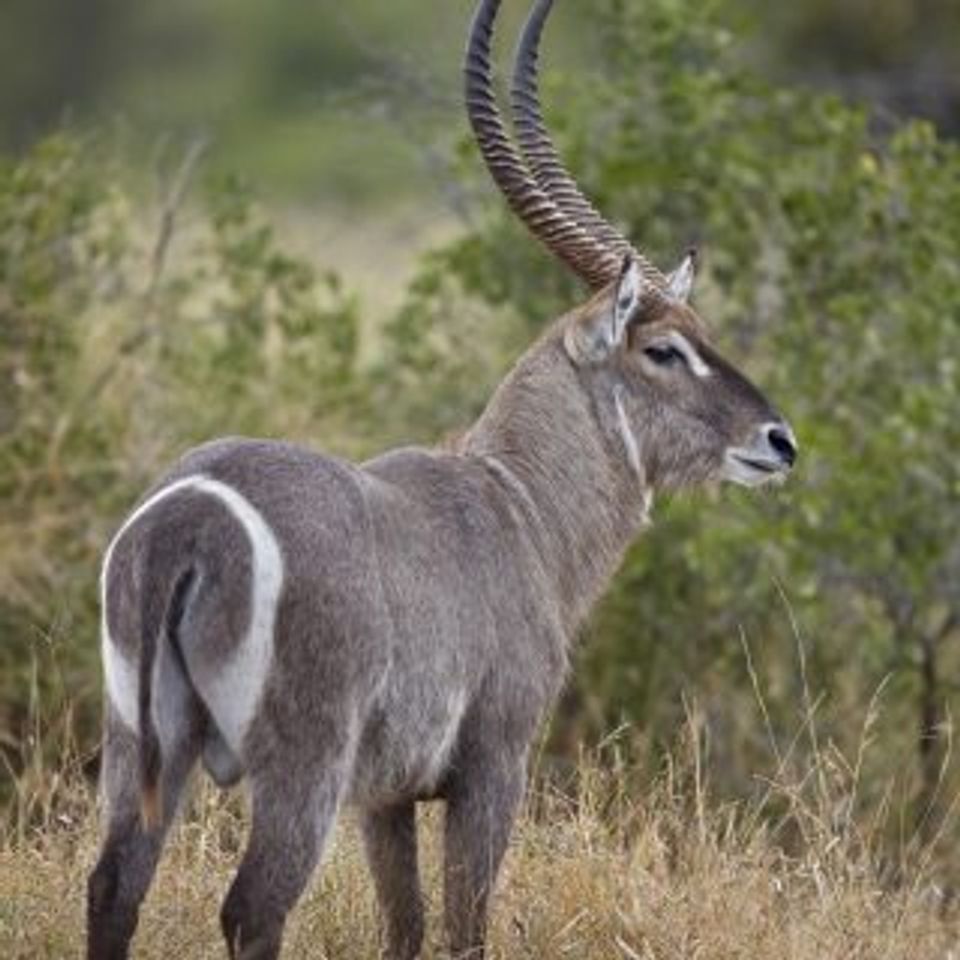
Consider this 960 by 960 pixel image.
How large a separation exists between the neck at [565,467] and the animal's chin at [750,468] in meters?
0.21

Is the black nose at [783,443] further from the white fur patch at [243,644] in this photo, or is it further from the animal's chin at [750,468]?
the white fur patch at [243,644]

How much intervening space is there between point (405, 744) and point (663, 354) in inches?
55.9

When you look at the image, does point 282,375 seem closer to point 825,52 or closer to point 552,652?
point 552,652

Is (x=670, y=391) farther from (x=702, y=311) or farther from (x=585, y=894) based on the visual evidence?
(x=702, y=311)

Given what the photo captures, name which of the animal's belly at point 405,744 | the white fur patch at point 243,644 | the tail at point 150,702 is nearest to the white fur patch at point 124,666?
the white fur patch at point 243,644

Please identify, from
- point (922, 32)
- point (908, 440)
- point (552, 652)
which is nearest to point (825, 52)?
point (922, 32)

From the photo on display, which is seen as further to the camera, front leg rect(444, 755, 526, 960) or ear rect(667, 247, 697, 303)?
ear rect(667, 247, 697, 303)

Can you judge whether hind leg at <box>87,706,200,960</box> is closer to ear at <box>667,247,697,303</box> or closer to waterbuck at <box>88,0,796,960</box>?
waterbuck at <box>88,0,796,960</box>

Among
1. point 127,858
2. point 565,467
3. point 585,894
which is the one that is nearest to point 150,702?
point 127,858

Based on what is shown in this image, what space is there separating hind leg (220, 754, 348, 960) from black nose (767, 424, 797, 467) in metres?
1.83

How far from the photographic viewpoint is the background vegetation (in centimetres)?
1038

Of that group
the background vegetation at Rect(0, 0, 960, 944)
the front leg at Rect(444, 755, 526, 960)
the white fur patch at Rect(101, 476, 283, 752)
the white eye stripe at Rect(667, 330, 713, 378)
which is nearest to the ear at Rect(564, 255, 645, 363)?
the white eye stripe at Rect(667, 330, 713, 378)

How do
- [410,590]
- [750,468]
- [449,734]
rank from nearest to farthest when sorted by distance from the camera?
[410,590]
[449,734]
[750,468]

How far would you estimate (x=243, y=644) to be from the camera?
5699 mm
